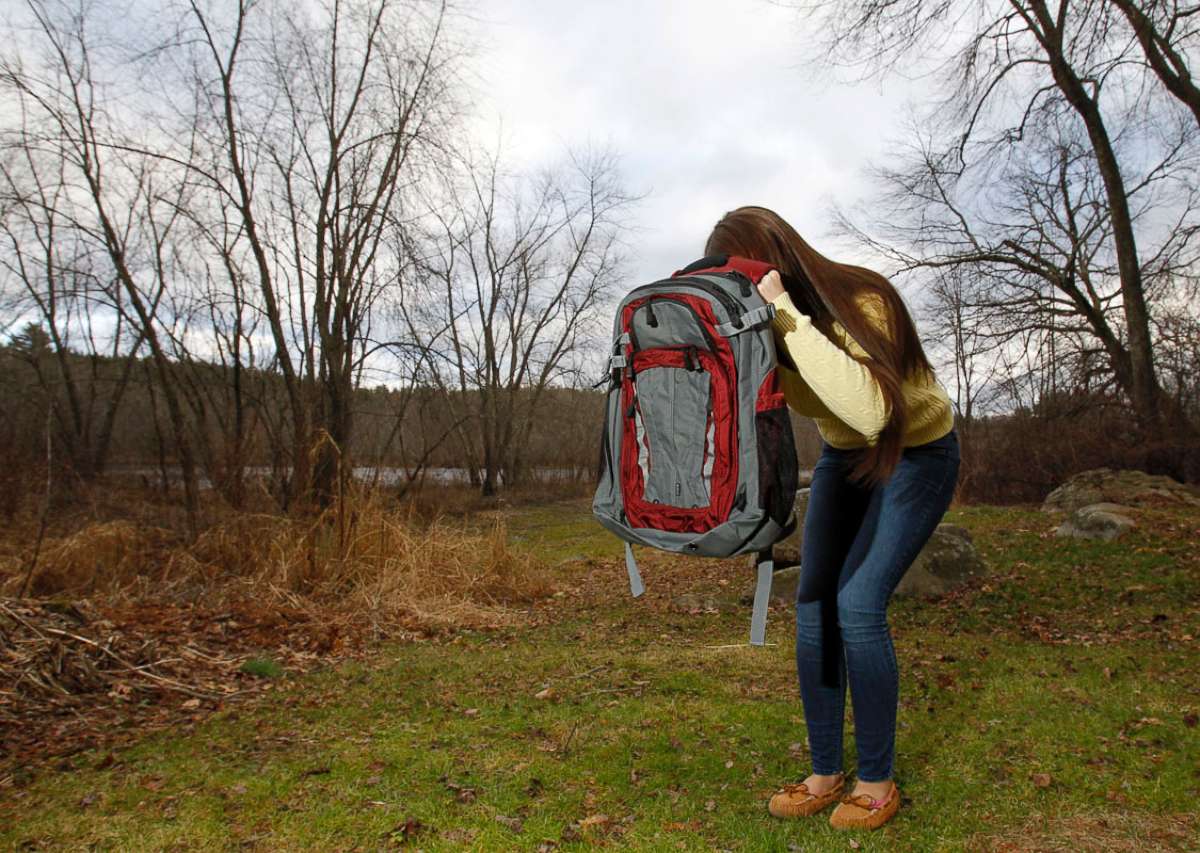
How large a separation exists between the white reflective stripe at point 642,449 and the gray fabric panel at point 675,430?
0.02 m

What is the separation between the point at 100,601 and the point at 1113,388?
1576 cm

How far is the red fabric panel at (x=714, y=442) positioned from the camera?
255 centimetres

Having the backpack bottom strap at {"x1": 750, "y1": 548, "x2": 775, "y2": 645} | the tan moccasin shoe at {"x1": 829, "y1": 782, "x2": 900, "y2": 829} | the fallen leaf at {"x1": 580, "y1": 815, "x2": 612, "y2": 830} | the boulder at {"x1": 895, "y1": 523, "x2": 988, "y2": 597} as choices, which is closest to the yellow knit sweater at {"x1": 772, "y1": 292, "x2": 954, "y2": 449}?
the backpack bottom strap at {"x1": 750, "y1": 548, "x2": 775, "y2": 645}

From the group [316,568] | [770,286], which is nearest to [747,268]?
[770,286]

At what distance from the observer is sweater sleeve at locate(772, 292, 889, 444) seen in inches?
85.7

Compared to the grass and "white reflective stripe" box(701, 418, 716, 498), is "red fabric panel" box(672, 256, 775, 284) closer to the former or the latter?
"white reflective stripe" box(701, 418, 716, 498)

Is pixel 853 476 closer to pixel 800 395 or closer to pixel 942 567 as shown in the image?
pixel 800 395

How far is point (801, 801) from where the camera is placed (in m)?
2.64

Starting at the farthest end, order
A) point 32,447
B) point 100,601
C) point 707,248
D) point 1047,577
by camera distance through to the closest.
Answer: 1. point 32,447
2. point 1047,577
3. point 100,601
4. point 707,248

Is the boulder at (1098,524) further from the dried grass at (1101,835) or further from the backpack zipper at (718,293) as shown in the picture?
the backpack zipper at (718,293)

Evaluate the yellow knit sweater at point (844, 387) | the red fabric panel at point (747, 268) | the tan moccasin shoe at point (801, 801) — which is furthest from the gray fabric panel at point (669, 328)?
the tan moccasin shoe at point (801, 801)

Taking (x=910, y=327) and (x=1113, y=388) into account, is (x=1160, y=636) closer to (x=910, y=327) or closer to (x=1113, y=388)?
(x=910, y=327)

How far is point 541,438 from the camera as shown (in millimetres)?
27406

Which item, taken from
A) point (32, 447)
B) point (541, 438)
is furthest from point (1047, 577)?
point (541, 438)
